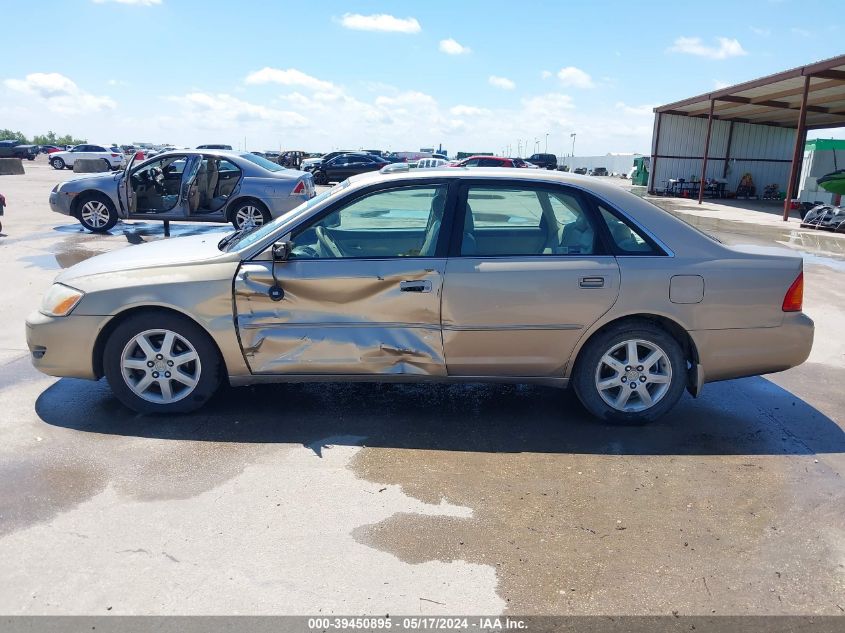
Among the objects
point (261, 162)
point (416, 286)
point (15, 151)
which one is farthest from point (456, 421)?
point (15, 151)

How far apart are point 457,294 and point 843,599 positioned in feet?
7.97

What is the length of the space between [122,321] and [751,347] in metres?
4.08

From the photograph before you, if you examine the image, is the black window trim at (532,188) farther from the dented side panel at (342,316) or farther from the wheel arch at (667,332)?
the wheel arch at (667,332)

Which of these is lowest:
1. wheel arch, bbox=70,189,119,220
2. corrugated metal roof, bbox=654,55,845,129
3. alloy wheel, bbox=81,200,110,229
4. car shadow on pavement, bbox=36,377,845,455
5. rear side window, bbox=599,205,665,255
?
car shadow on pavement, bbox=36,377,845,455

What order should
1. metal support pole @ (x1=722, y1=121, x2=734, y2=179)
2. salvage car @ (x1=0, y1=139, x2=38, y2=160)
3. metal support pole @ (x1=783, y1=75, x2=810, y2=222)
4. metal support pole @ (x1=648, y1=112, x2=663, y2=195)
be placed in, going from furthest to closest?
salvage car @ (x1=0, y1=139, x2=38, y2=160) < metal support pole @ (x1=722, y1=121, x2=734, y2=179) < metal support pole @ (x1=648, y1=112, x2=663, y2=195) < metal support pole @ (x1=783, y1=75, x2=810, y2=222)

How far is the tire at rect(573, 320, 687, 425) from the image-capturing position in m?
4.20

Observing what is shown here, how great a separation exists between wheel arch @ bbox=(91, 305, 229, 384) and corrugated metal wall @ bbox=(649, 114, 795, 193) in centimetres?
3390

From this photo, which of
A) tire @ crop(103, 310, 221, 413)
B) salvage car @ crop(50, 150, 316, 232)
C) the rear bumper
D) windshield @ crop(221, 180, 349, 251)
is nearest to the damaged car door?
windshield @ crop(221, 180, 349, 251)

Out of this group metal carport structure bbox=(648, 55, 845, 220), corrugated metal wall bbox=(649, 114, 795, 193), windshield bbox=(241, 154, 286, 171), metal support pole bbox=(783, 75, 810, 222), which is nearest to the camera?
windshield bbox=(241, 154, 286, 171)

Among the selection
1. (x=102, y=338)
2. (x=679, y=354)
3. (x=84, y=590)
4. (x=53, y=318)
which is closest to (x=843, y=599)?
(x=679, y=354)

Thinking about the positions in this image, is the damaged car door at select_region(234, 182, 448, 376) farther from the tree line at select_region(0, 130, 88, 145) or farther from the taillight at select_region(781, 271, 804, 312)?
the tree line at select_region(0, 130, 88, 145)

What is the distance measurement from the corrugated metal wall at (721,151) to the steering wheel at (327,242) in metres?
33.3

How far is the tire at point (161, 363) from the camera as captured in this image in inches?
164

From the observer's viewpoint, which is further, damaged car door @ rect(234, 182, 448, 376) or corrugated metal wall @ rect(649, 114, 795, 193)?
corrugated metal wall @ rect(649, 114, 795, 193)
